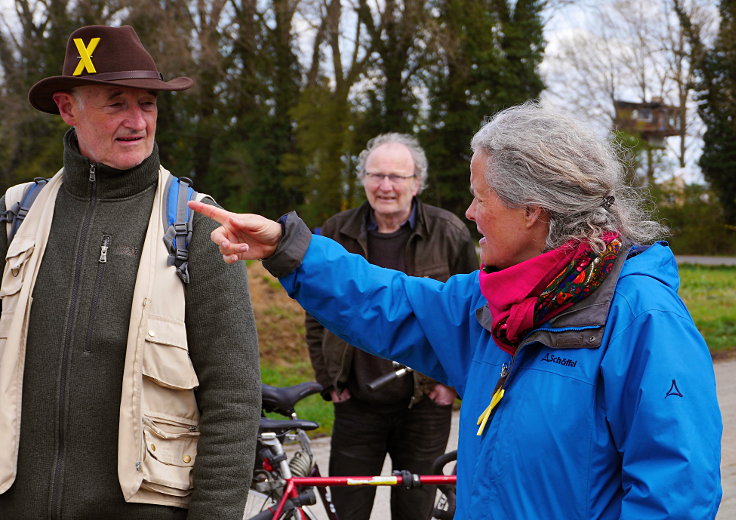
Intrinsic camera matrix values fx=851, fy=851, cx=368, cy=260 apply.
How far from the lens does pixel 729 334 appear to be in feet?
42.7

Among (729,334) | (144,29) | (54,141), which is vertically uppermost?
(144,29)

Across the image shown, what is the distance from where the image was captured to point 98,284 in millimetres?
2379

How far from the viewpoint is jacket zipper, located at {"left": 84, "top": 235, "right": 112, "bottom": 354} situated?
233 cm

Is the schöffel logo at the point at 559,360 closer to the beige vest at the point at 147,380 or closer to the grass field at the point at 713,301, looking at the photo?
the beige vest at the point at 147,380

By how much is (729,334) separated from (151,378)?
1235cm

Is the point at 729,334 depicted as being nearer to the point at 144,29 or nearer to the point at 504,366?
the point at 504,366

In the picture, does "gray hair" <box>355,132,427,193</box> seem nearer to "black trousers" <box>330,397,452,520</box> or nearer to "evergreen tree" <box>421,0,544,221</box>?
"black trousers" <box>330,397,452,520</box>

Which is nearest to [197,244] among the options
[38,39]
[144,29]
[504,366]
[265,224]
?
[265,224]

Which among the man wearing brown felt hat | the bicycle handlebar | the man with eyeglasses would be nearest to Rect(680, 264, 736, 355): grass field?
the man with eyeglasses

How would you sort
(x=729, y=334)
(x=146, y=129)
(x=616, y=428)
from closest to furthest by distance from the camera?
(x=616, y=428) → (x=146, y=129) → (x=729, y=334)

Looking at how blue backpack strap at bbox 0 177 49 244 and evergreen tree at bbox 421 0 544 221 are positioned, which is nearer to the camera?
blue backpack strap at bbox 0 177 49 244

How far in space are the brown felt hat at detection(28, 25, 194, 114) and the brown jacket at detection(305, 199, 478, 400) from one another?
177 cm

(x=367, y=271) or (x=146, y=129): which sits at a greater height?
(x=146, y=129)

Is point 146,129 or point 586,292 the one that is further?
point 146,129
